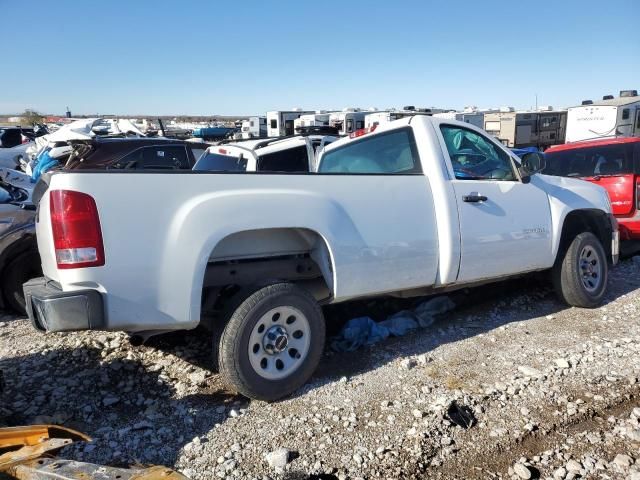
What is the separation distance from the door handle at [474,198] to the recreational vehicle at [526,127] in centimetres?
2200

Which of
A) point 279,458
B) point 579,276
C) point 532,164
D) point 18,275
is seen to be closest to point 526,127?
point 579,276

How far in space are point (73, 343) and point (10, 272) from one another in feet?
4.09

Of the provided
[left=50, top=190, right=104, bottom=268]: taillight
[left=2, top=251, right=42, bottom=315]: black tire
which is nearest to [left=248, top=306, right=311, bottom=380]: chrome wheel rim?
[left=50, top=190, right=104, bottom=268]: taillight

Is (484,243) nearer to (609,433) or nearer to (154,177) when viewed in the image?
(609,433)

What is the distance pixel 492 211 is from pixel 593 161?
4307mm

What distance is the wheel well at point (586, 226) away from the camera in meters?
5.46

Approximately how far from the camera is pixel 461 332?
485 centimetres

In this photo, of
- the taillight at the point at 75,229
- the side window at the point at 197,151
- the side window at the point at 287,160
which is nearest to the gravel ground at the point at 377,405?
the taillight at the point at 75,229

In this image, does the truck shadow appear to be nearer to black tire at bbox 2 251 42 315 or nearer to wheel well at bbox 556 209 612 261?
wheel well at bbox 556 209 612 261

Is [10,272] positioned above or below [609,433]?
above

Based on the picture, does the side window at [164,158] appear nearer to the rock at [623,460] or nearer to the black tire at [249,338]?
the black tire at [249,338]

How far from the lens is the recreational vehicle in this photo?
2552 cm

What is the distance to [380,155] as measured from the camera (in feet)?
15.5

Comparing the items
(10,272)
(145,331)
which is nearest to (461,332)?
(145,331)
